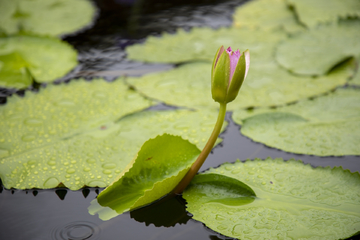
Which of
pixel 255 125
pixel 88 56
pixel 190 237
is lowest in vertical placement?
pixel 190 237

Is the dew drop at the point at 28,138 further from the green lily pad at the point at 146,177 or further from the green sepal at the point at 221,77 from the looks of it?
the green sepal at the point at 221,77

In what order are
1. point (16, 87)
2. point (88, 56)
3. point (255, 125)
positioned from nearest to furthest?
point (255, 125) < point (16, 87) < point (88, 56)

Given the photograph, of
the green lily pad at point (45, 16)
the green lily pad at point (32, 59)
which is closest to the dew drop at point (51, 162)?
the green lily pad at point (32, 59)

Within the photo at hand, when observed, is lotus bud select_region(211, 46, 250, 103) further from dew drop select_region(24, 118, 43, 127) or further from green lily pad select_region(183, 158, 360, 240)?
dew drop select_region(24, 118, 43, 127)

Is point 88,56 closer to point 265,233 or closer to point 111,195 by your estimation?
point 111,195

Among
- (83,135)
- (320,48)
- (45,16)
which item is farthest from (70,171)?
(45,16)

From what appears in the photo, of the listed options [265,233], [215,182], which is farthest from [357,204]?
[215,182]
